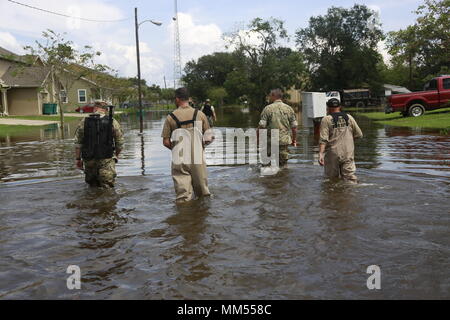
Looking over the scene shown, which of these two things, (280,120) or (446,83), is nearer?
(280,120)

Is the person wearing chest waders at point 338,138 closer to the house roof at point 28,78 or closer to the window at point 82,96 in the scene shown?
the house roof at point 28,78

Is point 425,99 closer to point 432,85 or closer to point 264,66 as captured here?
point 432,85

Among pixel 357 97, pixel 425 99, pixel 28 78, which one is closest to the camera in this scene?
→ pixel 425 99

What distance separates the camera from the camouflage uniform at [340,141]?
24.9 feet

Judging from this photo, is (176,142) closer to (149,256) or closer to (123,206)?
(123,206)

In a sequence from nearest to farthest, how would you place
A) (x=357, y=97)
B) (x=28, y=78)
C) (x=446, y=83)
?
(x=446, y=83) < (x=28, y=78) < (x=357, y=97)

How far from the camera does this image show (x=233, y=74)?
206 feet

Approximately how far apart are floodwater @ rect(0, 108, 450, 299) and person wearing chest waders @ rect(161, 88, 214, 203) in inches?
16.2

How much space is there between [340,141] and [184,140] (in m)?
2.74

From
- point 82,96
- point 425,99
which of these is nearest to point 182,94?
point 425,99

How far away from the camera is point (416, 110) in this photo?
1005 inches

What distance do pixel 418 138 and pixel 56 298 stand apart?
14.7 metres

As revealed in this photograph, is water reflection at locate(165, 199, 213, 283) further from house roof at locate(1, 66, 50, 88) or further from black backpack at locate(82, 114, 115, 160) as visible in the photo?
house roof at locate(1, 66, 50, 88)

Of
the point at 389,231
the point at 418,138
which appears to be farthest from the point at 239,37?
the point at 389,231
